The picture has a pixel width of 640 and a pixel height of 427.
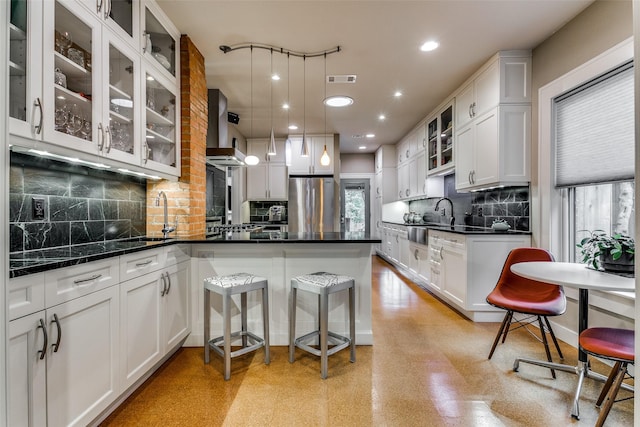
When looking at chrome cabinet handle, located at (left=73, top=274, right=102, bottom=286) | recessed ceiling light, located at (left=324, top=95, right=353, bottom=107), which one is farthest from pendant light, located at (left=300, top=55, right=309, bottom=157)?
chrome cabinet handle, located at (left=73, top=274, right=102, bottom=286)

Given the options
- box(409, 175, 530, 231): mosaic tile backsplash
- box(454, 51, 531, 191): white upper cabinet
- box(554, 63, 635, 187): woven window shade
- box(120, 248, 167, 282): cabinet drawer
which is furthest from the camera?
box(409, 175, 530, 231): mosaic tile backsplash

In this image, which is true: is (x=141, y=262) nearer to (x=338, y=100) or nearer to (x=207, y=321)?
(x=207, y=321)

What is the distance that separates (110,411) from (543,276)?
2592mm

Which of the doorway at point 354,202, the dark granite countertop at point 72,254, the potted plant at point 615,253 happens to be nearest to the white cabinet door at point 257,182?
the doorway at point 354,202

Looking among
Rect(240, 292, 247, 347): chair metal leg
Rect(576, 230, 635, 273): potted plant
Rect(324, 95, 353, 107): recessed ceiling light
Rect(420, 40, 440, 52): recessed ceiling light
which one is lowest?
Rect(240, 292, 247, 347): chair metal leg

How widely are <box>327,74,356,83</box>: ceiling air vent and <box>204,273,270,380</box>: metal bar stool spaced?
97.1 inches

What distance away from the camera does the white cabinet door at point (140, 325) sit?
170 cm

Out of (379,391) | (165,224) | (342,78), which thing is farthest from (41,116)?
(342,78)

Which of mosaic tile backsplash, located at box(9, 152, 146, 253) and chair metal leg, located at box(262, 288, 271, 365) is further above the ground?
mosaic tile backsplash, located at box(9, 152, 146, 253)

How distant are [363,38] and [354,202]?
5.24m

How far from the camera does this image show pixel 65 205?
1.91m

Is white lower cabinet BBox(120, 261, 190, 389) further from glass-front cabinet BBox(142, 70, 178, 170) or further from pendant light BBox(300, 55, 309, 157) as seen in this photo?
pendant light BBox(300, 55, 309, 157)

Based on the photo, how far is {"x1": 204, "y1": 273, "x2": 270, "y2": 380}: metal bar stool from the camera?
2016 millimetres

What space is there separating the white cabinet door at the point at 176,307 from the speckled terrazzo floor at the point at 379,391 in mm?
196
